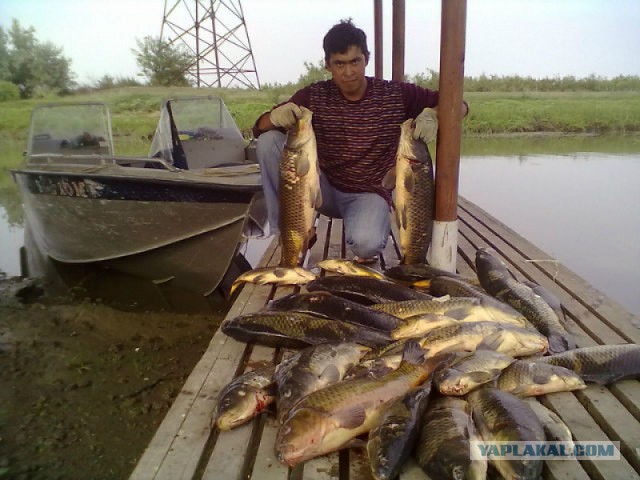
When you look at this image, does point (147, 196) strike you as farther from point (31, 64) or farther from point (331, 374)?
point (31, 64)

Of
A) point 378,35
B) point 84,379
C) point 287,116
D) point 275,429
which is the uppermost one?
point 378,35

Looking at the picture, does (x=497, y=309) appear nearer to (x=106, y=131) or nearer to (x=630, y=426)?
(x=630, y=426)

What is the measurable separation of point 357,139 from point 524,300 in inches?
77.5

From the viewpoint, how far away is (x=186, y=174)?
5656mm

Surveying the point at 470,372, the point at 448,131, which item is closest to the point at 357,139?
the point at 448,131

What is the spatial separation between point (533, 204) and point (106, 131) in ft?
27.8

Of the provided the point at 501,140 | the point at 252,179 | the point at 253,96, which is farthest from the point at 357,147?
the point at 253,96

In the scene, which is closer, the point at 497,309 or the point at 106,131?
the point at 497,309

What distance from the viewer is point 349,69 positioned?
4.10m

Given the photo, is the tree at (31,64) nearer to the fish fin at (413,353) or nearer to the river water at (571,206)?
the river water at (571,206)

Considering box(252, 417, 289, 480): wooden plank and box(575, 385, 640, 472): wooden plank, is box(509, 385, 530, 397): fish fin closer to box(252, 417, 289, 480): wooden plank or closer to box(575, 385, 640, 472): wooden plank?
box(575, 385, 640, 472): wooden plank

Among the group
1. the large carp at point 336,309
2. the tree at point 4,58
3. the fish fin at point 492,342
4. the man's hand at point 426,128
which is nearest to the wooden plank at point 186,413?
the large carp at point 336,309

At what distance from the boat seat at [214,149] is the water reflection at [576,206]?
201 inches

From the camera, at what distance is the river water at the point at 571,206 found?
7477mm
